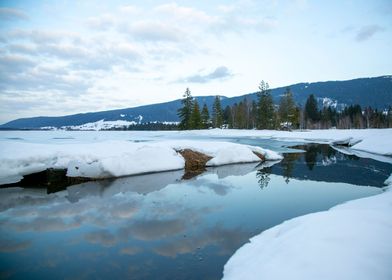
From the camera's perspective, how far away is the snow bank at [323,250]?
4.03 metres

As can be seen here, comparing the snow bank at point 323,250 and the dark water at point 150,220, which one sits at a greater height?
the snow bank at point 323,250

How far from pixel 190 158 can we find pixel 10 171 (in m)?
9.80

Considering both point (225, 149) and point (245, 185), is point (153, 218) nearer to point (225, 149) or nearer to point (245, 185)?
point (245, 185)

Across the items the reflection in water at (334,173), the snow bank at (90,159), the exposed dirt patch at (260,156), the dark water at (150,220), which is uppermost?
the snow bank at (90,159)

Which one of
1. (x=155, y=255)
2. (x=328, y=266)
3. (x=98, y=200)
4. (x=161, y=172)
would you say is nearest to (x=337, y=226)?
(x=328, y=266)

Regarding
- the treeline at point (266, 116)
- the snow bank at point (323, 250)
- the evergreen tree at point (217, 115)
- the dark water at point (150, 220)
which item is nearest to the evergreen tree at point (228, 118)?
the treeline at point (266, 116)

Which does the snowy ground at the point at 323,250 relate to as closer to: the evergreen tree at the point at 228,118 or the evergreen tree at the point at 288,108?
the evergreen tree at the point at 288,108

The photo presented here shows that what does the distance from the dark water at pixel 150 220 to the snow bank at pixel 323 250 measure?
2.17 ft

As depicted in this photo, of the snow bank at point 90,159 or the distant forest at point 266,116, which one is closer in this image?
Answer: the snow bank at point 90,159

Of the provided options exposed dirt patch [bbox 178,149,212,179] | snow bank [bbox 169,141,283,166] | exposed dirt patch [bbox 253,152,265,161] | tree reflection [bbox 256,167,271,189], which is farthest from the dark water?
exposed dirt patch [bbox 253,152,265,161]

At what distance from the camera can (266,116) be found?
7125cm

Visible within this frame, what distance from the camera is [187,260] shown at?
559 cm

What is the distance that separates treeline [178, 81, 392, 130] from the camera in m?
71.5

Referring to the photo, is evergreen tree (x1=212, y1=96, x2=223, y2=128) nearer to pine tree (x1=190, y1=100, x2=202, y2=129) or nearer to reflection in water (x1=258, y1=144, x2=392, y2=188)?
pine tree (x1=190, y1=100, x2=202, y2=129)
